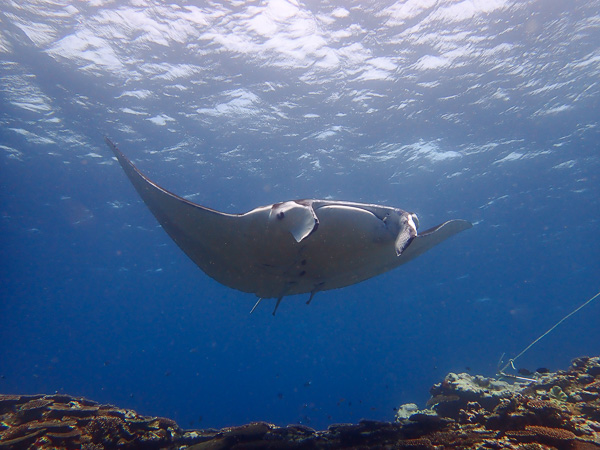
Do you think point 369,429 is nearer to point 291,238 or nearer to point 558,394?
point 291,238

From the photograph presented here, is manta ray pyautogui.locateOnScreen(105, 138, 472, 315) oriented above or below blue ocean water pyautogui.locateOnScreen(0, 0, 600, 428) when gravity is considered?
below

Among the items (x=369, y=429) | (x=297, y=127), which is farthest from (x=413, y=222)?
(x=297, y=127)

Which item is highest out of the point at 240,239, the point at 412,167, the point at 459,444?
the point at 412,167

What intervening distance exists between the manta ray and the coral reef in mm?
2071

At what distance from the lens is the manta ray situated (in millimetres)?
3385

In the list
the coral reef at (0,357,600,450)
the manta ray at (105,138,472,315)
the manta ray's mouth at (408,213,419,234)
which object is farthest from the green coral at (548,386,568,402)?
the manta ray's mouth at (408,213,419,234)

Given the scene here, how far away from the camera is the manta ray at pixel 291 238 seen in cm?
338

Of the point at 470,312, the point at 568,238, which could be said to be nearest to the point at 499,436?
the point at 568,238

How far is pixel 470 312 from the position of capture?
1877 inches

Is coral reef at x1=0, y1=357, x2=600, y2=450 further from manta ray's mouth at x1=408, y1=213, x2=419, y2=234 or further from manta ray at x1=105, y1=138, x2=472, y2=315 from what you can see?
manta ray's mouth at x1=408, y1=213, x2=419, y2=234

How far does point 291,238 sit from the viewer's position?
3.73 m

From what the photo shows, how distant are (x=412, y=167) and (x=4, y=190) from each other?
957 inches

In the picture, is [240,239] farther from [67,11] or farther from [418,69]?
[418,69]

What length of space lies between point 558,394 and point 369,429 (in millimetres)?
3772
